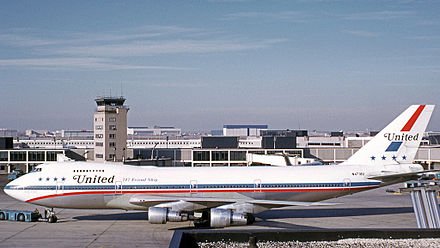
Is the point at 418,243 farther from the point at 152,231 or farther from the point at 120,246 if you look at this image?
the point at 152,231

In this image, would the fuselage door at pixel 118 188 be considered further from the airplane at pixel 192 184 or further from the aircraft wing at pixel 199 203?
the aircraft wing at pixel 199 203

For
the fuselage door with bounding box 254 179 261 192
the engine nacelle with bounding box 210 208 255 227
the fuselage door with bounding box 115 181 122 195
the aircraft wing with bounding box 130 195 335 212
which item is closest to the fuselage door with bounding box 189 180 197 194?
the aircraft wing with bounding box 130 195 335 212

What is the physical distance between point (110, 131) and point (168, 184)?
51658 millimetres

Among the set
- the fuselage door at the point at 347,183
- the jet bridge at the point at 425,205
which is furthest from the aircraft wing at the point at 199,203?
the jet bridge at the point at 425,205

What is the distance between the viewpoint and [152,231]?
34625 mm

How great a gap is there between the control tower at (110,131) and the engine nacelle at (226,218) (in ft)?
179

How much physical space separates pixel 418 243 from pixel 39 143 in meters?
168

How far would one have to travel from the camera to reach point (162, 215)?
34.0 m

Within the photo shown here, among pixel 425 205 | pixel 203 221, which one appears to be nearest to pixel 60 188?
pixel 203 221

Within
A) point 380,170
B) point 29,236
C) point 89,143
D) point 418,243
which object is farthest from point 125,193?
point 89,143

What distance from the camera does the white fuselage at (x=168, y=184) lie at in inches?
1464

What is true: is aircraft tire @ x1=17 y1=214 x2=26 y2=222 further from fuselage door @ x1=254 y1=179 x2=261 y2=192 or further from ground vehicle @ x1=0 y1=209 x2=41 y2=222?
fuselage door @ x1=254 y1=179 x2=261 y2=192

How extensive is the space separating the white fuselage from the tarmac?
1.70 m

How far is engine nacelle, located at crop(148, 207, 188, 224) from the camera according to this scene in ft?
111
